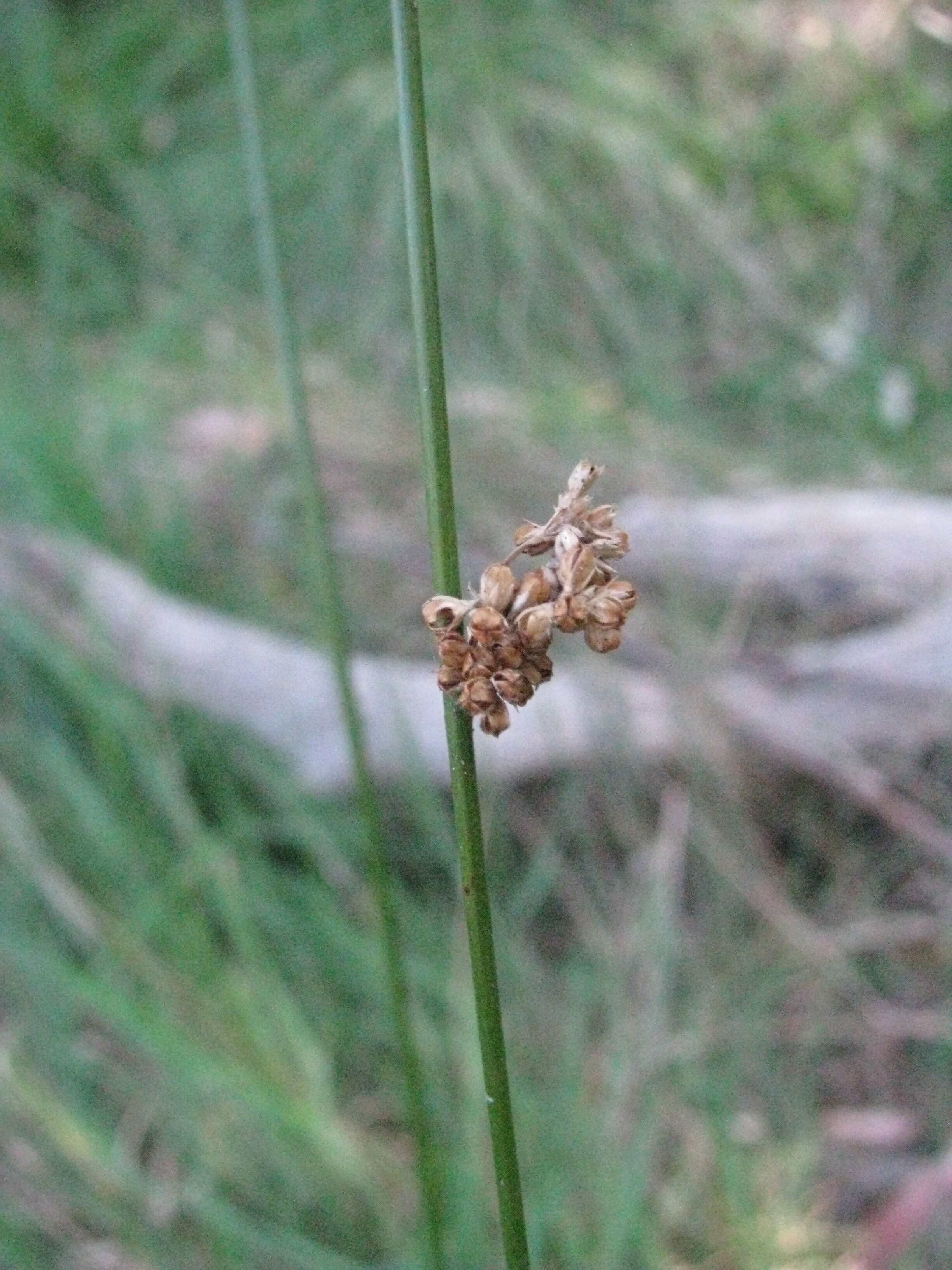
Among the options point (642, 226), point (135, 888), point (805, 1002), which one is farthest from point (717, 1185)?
point (642, 226)

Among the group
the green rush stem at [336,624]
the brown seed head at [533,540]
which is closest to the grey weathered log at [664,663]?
the green rush stem at [336,624]

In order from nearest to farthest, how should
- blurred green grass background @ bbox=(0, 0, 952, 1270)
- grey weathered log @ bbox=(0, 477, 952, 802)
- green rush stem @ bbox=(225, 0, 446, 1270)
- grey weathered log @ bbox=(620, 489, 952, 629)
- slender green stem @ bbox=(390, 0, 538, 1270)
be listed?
slender green stem @ bbox=(390, 0, 538, 1270) → green rush stem @ bbox=(225, 0, 446, 1270) → blurred green grass background @ bbox=(0, 0, 952, 1270) → grey weathered log @ bbox=(0, 477, 952, 802) → grey weathered log @ bbox=(620, 489, 952, 629)

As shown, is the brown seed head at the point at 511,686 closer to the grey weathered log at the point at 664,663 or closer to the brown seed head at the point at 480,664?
the brown seed head at the point at 480,664

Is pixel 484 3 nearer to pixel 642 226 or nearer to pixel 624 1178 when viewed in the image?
pixel 642 226

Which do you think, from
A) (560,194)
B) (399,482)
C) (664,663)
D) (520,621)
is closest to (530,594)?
(520,621)

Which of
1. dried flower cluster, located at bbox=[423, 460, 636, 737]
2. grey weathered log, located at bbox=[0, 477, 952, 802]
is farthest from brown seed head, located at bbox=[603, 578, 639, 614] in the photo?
grey weathered log, located at bbox=[0, 477, 952, 802]

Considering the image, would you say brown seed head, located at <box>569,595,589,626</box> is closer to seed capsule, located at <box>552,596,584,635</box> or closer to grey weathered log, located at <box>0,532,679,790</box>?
seed capsule, located at <box>552,596,584,635</box>
